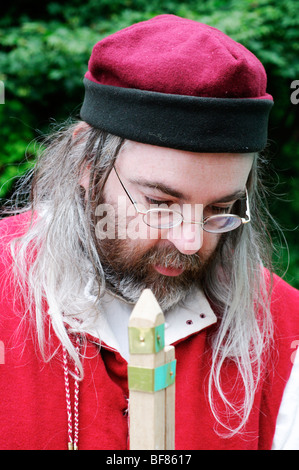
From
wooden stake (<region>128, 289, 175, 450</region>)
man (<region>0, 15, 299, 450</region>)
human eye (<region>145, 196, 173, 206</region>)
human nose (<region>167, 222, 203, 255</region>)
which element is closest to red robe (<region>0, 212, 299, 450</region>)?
man (<region>0, 15, 299, 450</region>)

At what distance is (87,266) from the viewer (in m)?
2.12

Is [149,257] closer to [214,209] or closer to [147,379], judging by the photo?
[214,209]

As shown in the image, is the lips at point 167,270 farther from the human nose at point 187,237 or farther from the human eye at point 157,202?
the human eye at point 157,202

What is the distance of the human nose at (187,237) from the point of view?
190 centimetres

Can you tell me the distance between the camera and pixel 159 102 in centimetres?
181

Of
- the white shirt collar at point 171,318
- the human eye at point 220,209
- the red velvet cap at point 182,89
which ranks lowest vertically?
the white shirt collar at point 171,318

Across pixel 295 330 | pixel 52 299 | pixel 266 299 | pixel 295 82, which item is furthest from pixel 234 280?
pixel 295 82

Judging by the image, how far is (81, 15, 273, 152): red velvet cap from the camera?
1788mm

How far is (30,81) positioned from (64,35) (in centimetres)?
39

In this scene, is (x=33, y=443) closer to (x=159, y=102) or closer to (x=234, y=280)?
(x=234, y=280)
